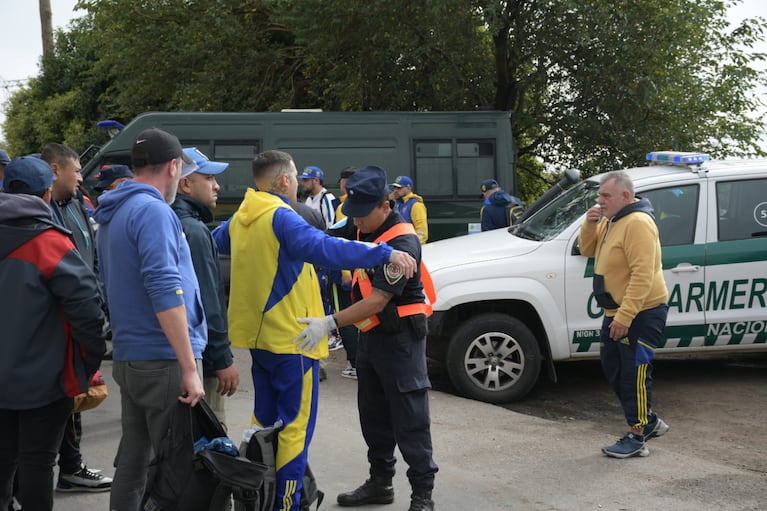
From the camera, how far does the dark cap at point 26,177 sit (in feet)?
14.1

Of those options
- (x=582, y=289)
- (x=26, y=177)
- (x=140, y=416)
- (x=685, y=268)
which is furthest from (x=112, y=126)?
(x=140, y=416)

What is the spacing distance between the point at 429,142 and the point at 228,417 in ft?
25.0

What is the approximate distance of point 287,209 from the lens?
Result: 4477 mm

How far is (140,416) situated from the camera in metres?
3.87

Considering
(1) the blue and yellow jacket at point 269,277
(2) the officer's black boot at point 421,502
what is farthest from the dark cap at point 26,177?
(2) the officer's black boot at point 421,502

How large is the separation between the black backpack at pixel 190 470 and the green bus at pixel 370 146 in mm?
9632

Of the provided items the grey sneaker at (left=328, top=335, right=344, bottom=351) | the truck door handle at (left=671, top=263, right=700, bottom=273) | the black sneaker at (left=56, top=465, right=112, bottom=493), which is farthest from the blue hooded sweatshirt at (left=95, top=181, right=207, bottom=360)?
the grey sneaker at (left=328, top=335, right=344, bottom=351)

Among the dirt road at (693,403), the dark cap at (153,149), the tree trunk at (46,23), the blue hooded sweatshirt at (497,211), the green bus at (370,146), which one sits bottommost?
the dirt road at (693,403)

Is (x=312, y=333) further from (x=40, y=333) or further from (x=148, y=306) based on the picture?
(x=40, y=333)

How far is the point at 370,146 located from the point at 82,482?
29.1 feet

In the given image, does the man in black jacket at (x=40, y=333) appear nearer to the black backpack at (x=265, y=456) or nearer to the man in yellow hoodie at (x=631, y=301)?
the black backpack at (x=265, y=456)

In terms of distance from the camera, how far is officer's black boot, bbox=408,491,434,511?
4762mm

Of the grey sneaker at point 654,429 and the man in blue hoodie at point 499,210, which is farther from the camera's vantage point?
the man in blue hoodie at point 499,210

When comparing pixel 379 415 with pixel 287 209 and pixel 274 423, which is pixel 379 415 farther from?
pixel 287 209
